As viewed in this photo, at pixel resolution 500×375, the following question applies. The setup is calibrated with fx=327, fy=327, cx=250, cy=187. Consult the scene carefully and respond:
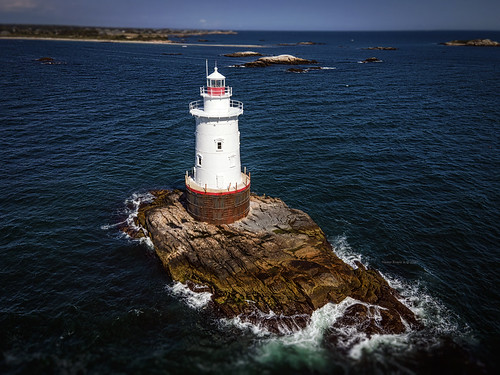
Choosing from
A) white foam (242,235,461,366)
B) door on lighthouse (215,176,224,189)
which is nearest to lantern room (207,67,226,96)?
door on lighthouse (215,176,224,189)

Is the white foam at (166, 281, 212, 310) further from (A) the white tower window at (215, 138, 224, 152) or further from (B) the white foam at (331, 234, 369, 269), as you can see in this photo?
(B) the white foam at (331, 234, 369, 269)

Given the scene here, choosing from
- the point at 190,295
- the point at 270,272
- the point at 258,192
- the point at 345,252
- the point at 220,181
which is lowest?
the point at 190,295

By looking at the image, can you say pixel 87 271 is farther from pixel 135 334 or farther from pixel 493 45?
pixel 493 45

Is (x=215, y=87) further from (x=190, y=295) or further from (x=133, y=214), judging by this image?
(x=133, y=214)

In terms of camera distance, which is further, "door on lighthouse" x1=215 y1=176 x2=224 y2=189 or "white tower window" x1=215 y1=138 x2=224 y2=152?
"door on lighthouse" x1=215 y1=176 x2=224 y2=189

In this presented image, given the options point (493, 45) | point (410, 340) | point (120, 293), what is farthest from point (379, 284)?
point (493, 45)

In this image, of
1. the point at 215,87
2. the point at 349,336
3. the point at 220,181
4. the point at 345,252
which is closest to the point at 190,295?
the point at 220,181
